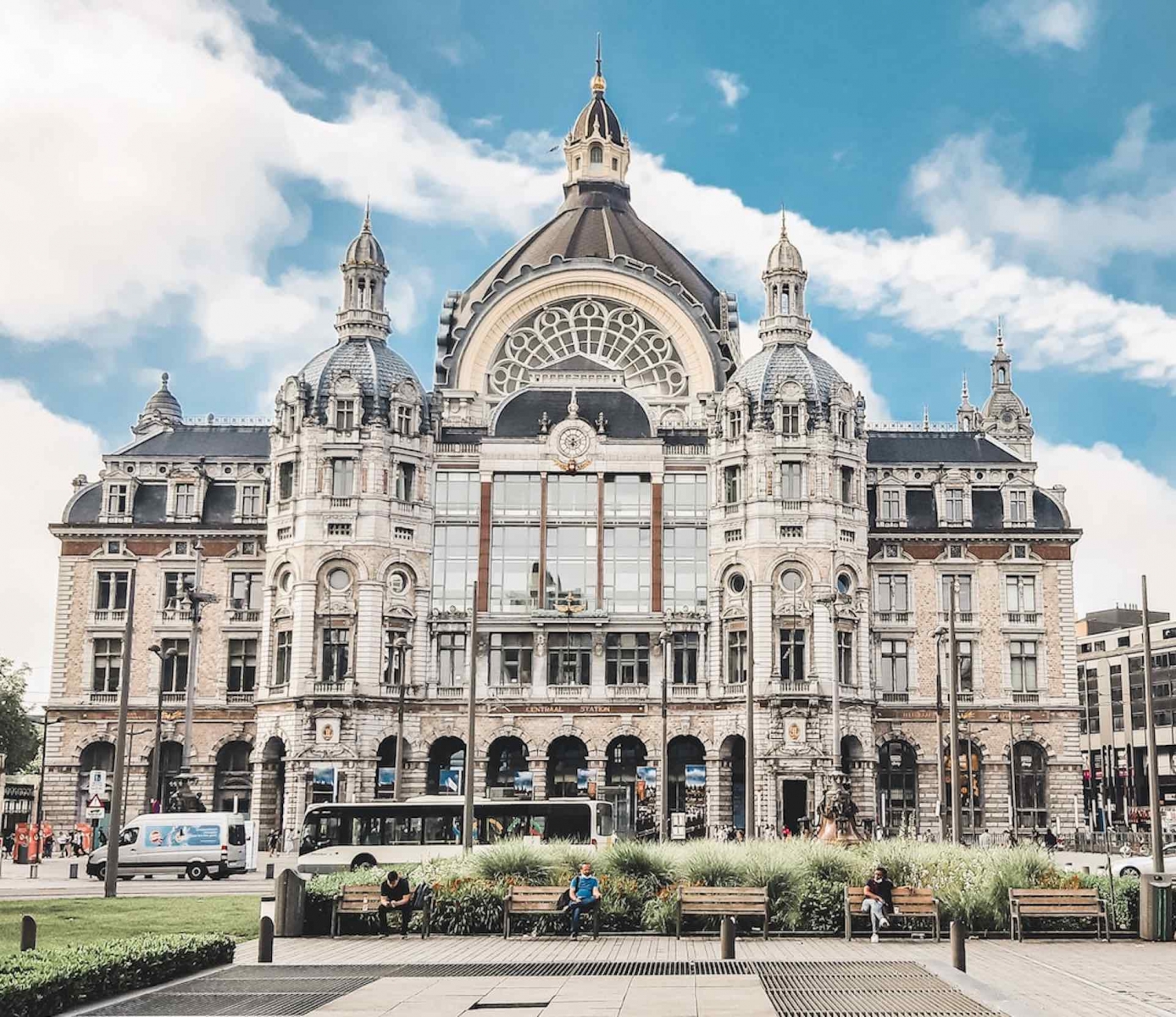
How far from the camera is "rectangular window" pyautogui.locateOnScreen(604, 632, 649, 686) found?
79062 millimetres

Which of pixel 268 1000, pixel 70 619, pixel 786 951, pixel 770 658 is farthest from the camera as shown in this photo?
pixel 70 619

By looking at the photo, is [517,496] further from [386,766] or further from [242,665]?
[242,665]

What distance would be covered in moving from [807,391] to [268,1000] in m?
61.9

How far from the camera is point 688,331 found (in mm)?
86500

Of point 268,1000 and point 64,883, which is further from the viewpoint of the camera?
point 64,883

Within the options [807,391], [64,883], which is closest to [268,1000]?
[64,883]

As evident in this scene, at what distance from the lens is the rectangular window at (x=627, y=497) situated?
8075 centimetres

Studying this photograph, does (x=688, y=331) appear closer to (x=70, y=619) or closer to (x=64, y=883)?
(x=70, y=619)

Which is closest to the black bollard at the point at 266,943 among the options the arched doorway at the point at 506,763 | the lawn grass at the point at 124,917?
the lawn grass at the point at 124,917

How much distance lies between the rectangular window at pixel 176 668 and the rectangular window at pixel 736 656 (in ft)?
95.4

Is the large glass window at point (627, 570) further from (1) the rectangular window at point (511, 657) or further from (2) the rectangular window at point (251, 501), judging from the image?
(2) the rectangular window at point (251, 501)

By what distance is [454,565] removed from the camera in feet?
263

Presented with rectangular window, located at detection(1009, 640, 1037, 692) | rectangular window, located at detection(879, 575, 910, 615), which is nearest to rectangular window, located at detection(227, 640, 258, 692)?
rectangular window, located at detection(879, 575, 910, 615)

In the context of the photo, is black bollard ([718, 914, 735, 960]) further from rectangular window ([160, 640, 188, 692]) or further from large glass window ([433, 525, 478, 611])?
rectangular window ([160, 640, 188, 692])
